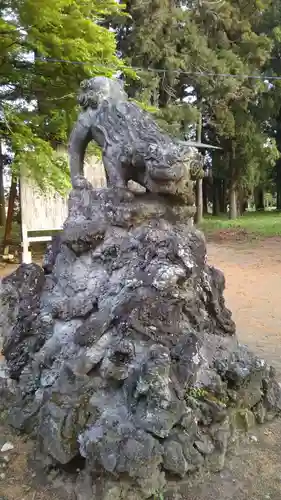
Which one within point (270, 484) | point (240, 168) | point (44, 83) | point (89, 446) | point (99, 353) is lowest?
point (270, 484)

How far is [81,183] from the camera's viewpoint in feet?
12.7

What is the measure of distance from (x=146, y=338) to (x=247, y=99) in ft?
50.6

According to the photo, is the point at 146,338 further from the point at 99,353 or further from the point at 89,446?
the point at 89,446

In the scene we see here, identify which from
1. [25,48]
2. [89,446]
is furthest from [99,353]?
[25,48]

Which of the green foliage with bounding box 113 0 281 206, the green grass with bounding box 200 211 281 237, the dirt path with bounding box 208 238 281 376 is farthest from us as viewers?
the green grass with bounding box 200 211 281 237

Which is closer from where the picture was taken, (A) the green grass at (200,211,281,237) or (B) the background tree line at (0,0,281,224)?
(B) the background tree line at (0,0,281,224)

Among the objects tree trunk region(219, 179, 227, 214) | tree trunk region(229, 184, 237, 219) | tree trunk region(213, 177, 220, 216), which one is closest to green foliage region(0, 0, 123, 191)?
tree trunk region(229, 184, 237, 219)

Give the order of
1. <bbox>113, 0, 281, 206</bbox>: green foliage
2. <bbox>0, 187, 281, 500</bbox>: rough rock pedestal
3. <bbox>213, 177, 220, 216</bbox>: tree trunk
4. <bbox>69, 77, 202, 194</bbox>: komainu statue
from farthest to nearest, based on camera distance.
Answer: <bbox>213, 177, 220, 216</bbox>: tree trunk → <bbox>113, 0, 281, 206</bbox>: green foliage → <bbox>69, 77, 202, 194</bbox>: komainu statue → <bbox>0, 187, 281, 500</bbox>: rough rock pedestal

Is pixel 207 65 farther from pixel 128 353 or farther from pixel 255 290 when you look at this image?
pixel 128 353

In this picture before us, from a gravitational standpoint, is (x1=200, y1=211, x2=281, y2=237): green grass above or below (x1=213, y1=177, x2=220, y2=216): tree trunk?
below

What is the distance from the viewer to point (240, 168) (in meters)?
19.3

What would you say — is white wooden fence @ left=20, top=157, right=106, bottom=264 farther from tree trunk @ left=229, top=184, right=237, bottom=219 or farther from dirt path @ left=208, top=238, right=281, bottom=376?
tree trunk @ left=229, top=184, right=237, bottom=219

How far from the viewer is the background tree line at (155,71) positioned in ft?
26.6

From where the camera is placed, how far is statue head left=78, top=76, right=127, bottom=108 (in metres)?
3.82
